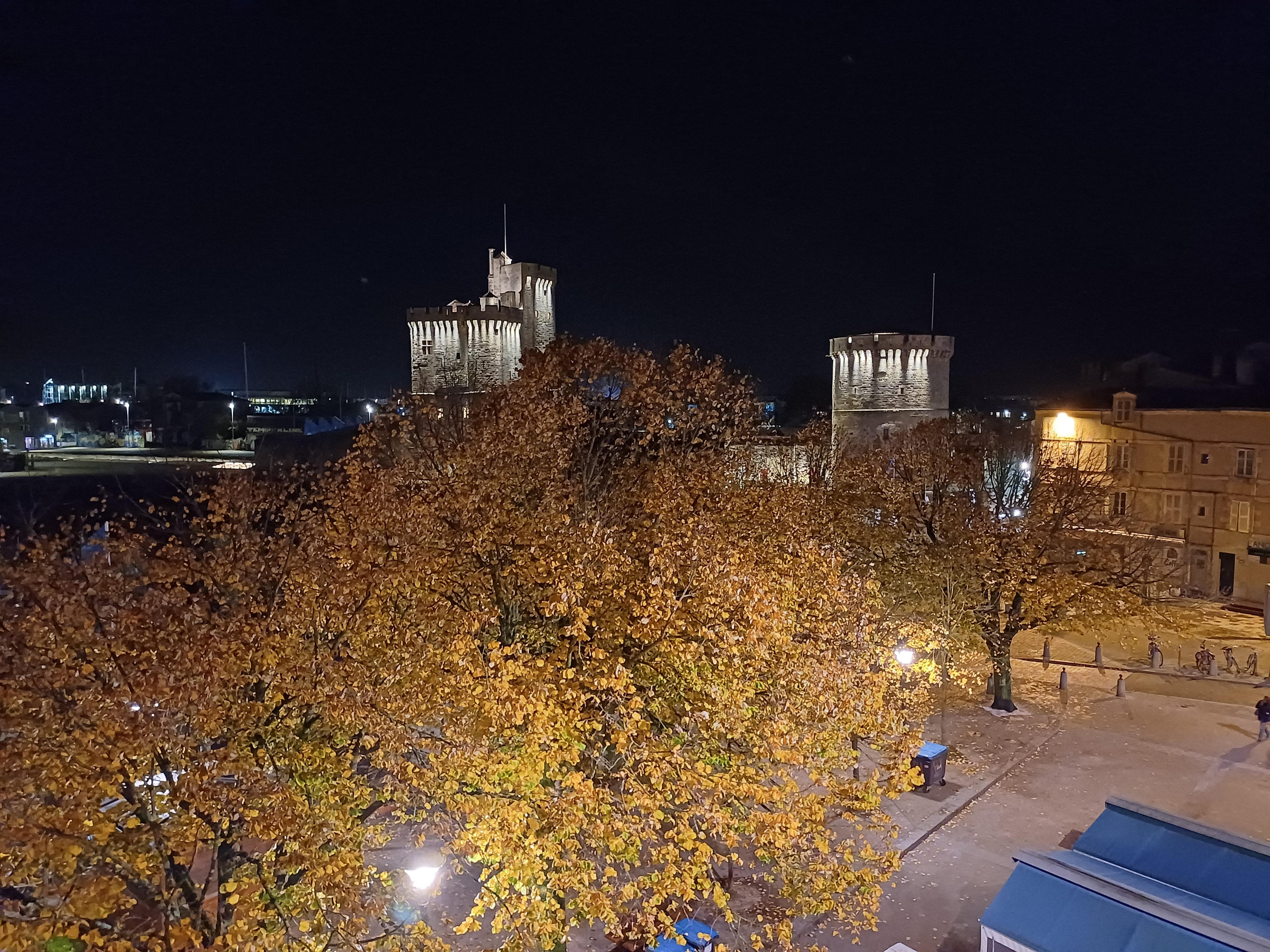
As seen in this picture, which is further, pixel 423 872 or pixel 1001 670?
pixel 1001 670

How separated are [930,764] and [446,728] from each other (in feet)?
36.5

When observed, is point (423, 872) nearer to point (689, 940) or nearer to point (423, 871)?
point (423, 871)

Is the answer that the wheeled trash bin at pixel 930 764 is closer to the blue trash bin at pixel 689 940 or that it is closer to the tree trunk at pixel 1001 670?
the tree trunk at pixel 1001 670

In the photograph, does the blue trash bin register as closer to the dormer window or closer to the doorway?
the doorway

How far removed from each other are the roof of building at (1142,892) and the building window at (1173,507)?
28043 mm

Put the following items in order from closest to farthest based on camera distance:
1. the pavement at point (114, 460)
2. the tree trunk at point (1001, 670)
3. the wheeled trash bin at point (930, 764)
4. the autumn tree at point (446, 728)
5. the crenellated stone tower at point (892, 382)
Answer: the autumn tree at point (446, 728) → the wheeled trash bin at point (930, 764) → the tree trunk at point (1001, 670) → the crenellated stone tower at point (892, 382) → the pavement at point (114, 460)

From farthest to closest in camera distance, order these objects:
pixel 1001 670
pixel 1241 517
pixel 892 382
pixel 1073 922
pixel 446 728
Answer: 1. pixel 892 382
2. pixel 1241 517
3. pixel 1001 670
4. pixel 1073 922
5. pixel 446 728

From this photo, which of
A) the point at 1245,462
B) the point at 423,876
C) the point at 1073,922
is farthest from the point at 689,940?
the point at 1245,462

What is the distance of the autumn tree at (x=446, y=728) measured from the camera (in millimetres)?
7781

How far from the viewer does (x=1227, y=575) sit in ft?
111

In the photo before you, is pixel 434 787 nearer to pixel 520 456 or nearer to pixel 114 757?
pixel 114 757

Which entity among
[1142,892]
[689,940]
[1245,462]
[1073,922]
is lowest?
[689,940]

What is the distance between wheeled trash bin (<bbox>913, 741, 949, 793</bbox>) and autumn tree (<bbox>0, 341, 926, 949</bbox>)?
2100mm

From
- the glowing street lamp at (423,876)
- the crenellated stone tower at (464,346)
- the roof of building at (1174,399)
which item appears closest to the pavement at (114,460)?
the crenellated stone tower at (464,346)
